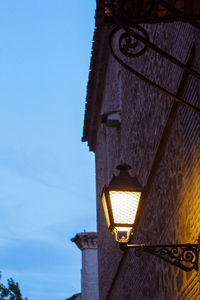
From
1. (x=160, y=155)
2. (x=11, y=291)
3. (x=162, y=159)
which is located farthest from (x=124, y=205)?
(x=11, y=291)

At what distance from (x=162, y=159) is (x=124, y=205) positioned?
2.27m

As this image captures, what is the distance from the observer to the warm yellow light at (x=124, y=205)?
15.7ft

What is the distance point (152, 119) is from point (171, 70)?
4.68 ft

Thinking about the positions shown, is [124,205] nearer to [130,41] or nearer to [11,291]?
[130,41]

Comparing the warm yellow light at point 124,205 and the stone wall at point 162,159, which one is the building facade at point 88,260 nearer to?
the stone wall at point 162,159

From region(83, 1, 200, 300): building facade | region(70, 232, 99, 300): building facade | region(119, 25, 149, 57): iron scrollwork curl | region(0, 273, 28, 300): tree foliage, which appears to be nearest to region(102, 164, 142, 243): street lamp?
region(83, 1, 200, 300): building facade

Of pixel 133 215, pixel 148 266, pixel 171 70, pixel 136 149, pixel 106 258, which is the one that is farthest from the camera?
pixel 106 258

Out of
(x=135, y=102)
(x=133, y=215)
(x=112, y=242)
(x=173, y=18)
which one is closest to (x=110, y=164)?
(x=112, y=242)

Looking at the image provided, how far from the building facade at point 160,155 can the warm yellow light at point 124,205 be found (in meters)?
0.42

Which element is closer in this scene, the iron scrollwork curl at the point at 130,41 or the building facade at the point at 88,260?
the iron scrollwork curl at the point at 130,41

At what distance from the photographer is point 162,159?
698 cm

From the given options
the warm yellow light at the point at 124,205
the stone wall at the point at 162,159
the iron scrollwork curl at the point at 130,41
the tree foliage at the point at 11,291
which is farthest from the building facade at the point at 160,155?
the tree foliage at the point at 11,291

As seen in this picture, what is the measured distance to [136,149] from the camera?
31.3 ft

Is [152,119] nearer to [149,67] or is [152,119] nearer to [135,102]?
[149,67]
